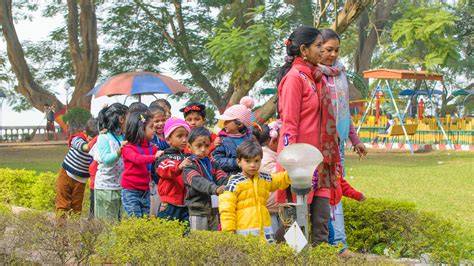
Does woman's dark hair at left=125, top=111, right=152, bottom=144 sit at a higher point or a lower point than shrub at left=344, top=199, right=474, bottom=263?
higher

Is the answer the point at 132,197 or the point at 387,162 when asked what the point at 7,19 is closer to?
the point at 387,162

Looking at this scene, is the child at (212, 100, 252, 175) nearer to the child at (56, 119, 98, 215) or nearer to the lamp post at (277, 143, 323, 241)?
the child at (56, 119, 98, 215)

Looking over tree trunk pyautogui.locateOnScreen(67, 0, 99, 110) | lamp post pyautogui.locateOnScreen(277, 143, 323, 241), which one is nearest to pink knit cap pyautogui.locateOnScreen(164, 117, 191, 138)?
lamp post pyautogui.locateOnScreen(277, 143, 323, 241)

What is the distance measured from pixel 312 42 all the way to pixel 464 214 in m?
5.53

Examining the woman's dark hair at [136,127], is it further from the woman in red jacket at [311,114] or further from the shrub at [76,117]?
the shrub at [76,117]

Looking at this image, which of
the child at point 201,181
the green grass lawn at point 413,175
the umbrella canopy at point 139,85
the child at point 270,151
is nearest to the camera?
the child at point 201,181

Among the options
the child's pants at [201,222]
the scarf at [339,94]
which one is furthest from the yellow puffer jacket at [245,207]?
the scarf at [339,94]

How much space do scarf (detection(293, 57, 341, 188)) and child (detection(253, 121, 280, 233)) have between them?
0.87 m

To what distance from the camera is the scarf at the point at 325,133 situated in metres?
5.60

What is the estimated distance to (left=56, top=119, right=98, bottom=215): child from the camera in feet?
24.7

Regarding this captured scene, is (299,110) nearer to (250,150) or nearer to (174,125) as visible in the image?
(250,150)

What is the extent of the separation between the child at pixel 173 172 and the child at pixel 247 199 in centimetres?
60

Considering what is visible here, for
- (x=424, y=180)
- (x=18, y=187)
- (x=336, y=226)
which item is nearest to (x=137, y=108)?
(x=336, y=226)

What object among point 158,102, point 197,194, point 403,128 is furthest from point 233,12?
point 197,194
